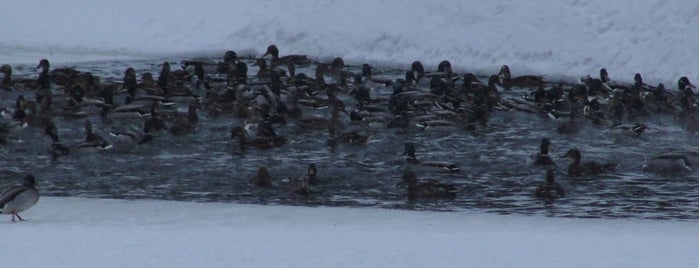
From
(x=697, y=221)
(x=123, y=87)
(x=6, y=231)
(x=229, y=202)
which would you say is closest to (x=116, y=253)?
(x=6, y=231)

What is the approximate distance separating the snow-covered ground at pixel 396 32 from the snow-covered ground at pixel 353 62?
0.04 meters

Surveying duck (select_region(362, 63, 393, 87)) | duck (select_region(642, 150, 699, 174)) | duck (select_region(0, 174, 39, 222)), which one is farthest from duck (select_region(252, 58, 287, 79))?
duck (select_region(0, 174, 39, 222))

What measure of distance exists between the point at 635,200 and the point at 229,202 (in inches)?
181

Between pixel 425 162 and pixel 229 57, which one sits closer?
pixel 425 162

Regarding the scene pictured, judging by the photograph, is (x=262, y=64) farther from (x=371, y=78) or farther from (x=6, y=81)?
(x=6, y=81)

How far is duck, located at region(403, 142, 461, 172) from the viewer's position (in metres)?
16.5

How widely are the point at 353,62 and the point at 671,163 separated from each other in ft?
38.3

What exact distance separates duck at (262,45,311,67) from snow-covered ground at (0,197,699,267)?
44.0 ft

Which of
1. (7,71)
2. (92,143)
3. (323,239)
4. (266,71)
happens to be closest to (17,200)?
(323,239)

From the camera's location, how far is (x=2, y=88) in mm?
22734

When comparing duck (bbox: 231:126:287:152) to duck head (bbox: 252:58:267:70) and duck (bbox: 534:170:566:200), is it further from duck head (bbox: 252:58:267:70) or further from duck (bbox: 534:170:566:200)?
duck head (bbox: 252:58:267:70)

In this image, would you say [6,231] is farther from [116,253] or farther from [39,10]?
[39,10]

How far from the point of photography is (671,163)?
16609mm

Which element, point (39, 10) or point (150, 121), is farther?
point (39, 10)
